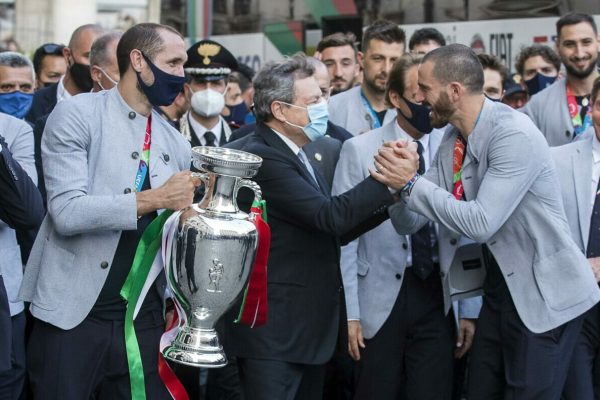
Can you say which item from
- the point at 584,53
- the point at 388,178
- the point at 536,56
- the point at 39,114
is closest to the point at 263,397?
the point at 388,178

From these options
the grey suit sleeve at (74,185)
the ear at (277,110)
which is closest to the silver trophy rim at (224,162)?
the grey suit sleeve at (74,185)

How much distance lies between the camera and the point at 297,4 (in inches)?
427

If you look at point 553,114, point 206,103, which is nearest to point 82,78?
point 206,103

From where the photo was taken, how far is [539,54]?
29.0 feet

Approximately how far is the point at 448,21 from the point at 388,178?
A: 4.97 m

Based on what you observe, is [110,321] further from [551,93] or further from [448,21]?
[448,21]

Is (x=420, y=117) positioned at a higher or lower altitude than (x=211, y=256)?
higher

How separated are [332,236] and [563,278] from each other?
110cm

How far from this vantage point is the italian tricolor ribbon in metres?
4.34

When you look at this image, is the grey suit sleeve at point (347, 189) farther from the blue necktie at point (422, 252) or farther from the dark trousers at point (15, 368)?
the dark trousers at point (15, 368)

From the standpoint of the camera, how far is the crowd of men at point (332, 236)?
4480 millimetres

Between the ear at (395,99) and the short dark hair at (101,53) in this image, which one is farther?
the short dark hair at (101,53)

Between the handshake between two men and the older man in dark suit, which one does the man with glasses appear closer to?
the older man in dark suit

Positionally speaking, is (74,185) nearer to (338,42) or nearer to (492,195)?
(492,195)
